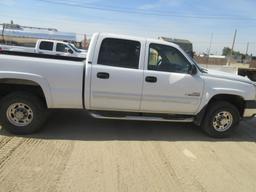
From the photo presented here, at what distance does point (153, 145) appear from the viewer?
18.3 ft

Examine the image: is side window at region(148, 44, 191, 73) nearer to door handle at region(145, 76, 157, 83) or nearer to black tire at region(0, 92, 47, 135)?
door handle at region(145, 76, 157, 83)

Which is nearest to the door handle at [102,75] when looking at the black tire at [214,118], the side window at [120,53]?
the side window at [120,53]

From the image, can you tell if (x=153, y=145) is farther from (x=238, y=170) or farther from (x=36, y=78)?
(x=36, y=78)

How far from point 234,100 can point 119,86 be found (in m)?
2.61

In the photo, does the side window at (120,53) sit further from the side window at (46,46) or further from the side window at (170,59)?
the side window at (46,46)

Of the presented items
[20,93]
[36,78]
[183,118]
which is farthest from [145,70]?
[20,93]

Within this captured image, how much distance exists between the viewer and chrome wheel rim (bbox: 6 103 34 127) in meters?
5.55

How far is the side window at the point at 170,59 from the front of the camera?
19.4 feet

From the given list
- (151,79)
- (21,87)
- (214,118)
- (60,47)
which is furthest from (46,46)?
(214,118)

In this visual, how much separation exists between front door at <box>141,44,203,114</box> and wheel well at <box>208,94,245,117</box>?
51 centimetres

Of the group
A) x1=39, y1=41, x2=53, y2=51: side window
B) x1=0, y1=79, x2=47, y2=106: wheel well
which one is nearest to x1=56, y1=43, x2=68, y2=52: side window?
x1=39, y1=41, x2=53, y2=51: side window

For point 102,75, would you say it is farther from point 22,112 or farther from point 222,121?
point 222,121

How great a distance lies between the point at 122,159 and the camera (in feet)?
15.8

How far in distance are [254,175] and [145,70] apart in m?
2.59
